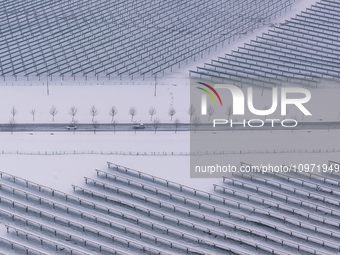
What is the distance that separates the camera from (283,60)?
18425 centimetres

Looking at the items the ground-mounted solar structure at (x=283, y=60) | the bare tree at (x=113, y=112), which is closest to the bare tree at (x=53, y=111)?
the bare tree at (x=113, y=112)

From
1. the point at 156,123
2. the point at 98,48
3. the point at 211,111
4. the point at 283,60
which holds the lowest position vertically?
the point at 156,123

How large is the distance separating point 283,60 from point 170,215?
3347 inches

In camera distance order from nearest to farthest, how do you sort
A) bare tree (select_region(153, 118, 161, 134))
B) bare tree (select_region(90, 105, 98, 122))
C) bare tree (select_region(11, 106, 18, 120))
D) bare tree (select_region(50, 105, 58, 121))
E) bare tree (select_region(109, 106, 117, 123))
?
bare tree (select_region(153, 118, 161, 134))
bare tree (select_region(11, 106, 18, 120))
bare tree (select_region(50, 105, 58, 121))
bare tree (select_region(90, 105, 98, 122))
bare tree (select_region(109, 106, 117, 123))

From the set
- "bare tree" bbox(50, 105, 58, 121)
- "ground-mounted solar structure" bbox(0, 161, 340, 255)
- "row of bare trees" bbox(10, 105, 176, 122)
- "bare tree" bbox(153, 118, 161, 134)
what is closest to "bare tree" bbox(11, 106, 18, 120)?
"row of bare trees" bbox(10, 105, 176, 122)

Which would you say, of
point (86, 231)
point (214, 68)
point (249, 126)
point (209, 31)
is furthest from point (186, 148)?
point (209, 31)

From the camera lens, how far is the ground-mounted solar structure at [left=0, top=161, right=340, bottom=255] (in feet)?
346

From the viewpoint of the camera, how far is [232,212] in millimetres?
112250

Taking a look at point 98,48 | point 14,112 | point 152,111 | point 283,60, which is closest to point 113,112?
point 152,111

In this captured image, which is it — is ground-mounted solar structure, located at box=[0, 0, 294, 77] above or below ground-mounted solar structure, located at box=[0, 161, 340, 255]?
above

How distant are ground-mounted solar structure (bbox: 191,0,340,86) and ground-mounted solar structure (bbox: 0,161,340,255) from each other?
58.0 metres

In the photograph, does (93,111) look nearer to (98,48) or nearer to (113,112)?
(113,112)

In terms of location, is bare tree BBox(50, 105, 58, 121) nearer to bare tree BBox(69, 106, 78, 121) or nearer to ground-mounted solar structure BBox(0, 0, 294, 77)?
bare tree BBox(69, 106, 78, 121)

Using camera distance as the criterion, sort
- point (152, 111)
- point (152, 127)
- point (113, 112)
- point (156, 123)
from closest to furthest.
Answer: point (156, 123), point (152, 127), point (113, 112), point (152, 111)
